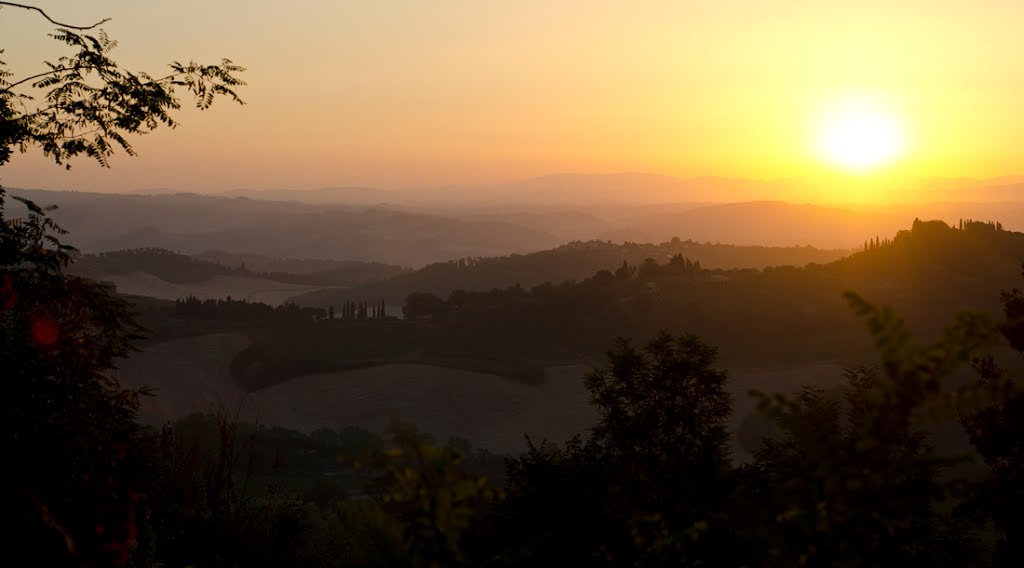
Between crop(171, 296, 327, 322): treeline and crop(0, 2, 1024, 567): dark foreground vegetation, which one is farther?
crop(171, 296, 327, 322): treeline

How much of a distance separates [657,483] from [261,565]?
Result: 11.0m

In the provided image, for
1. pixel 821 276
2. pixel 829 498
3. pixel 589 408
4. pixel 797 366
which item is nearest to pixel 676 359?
pixel 829 498

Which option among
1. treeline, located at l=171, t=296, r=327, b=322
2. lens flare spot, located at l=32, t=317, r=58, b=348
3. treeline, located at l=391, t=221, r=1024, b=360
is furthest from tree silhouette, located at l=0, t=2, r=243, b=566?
treeline, located at l=171, t=296, r=327, b=322

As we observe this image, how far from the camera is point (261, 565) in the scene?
24.7 m

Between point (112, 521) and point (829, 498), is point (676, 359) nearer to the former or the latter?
point (112, 521)

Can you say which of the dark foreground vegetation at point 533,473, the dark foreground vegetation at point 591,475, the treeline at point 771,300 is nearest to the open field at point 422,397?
the treeline at point 771,300

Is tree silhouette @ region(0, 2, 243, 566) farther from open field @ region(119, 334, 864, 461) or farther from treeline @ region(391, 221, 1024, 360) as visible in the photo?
treeline @ region(391, 221, 1024, 360)

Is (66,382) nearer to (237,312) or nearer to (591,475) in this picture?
(591,475)

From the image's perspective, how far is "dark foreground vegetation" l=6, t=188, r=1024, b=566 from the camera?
5680 millimetres

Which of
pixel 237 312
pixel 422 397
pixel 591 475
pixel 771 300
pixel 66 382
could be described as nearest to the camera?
pixel 66 382

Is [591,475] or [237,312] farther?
[237,312]

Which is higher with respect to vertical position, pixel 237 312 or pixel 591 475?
pixel 591 475

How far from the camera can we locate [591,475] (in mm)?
20781

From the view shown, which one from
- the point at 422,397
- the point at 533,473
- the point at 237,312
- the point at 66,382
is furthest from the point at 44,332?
the point at 237,312
